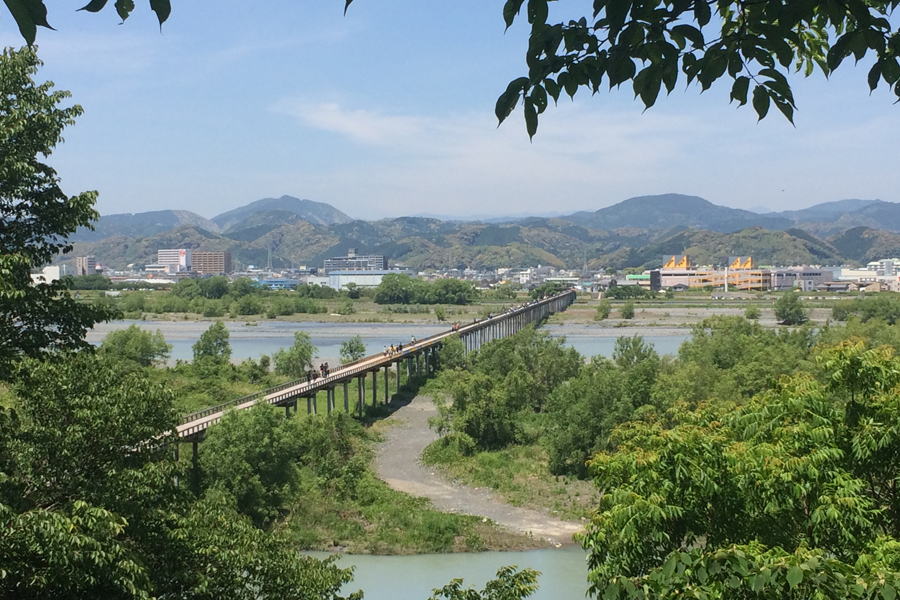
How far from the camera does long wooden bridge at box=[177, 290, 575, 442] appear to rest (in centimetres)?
2652

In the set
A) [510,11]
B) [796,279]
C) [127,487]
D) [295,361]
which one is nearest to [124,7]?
[510,11]

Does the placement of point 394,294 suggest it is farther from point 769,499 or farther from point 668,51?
point 668,51

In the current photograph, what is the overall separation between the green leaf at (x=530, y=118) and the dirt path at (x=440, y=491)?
2149 cm

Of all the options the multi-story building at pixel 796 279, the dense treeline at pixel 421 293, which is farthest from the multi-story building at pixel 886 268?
the dense treeline at pixel 421 293

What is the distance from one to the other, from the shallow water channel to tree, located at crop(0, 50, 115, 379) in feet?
39.2

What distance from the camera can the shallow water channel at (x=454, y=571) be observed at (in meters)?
19.8

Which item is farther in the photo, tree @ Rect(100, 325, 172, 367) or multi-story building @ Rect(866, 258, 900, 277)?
multi-story building @ Rect(866, 258, 900, 277)

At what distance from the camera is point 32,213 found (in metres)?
10.2

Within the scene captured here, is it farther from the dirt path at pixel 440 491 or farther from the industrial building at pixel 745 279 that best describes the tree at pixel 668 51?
the industrial building at pixel 745 279

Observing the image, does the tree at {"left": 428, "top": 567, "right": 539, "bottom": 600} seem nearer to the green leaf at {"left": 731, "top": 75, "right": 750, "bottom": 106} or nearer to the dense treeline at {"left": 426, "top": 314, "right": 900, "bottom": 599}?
the dense treeline at {"left": 426, "top": 314, "right": 900, "bottom": 599}

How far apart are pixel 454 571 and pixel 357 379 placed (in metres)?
28.7

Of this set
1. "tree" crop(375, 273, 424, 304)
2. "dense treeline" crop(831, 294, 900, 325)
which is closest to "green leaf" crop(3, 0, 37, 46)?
"dense treeline" crop(831, 294, 900, 325)

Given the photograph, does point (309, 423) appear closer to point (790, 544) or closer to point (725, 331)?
point (790, 544)

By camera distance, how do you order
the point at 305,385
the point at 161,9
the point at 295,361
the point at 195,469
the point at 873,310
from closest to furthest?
the point at 161,9, the point at 195,469, the point at 305,385, the point at 295,361, the point at 873,310
